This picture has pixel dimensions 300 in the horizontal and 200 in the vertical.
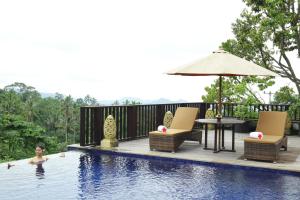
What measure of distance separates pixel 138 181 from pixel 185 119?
3555 millimetres

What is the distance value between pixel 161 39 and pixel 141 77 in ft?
7.75

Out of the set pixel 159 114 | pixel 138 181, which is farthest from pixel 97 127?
pixel 138 181

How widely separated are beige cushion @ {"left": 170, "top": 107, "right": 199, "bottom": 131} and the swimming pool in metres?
1.56

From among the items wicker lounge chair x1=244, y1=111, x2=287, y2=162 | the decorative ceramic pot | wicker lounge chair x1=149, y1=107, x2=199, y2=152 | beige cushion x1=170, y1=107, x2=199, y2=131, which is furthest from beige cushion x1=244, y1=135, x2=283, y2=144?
the decorative ceramic pot

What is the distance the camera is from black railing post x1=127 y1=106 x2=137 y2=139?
37.3ft

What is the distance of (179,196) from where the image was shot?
237 inches

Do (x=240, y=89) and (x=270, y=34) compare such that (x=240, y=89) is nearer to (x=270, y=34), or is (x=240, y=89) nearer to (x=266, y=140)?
(x=270, y=34)

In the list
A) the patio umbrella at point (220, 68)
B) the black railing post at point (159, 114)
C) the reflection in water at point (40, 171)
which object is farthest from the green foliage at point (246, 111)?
the reflection in water at point (40, 171)

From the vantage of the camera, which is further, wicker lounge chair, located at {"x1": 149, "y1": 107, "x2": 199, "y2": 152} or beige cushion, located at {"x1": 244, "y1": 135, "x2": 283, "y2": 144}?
wicker lounge chair, located at {"x1": 149, "y1": 107, "x2": 199, "y2": 152}

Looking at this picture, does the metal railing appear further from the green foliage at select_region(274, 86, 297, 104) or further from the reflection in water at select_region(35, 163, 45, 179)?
the green foliage at select_region(274, 86, 297, 104)

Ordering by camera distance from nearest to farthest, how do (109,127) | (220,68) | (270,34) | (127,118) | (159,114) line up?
(220,68), (109,127), (127,118), (159,114), (270,34)

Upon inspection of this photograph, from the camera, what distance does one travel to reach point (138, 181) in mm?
6930

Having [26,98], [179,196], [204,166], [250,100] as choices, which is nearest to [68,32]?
[250,100]

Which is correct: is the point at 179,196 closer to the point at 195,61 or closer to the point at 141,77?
the point at 195,61
